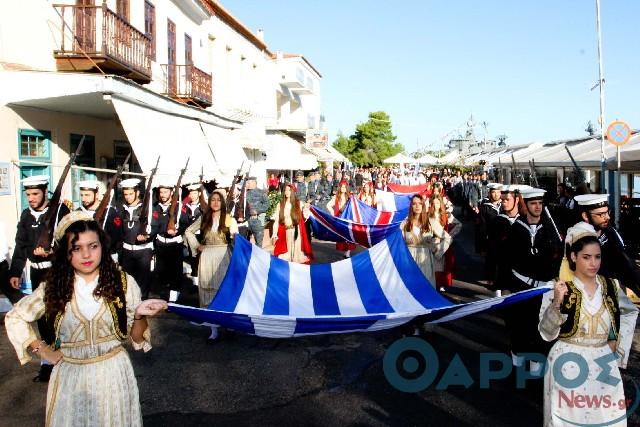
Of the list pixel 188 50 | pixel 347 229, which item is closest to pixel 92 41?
pixel 347 229

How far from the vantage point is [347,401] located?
15.9ft

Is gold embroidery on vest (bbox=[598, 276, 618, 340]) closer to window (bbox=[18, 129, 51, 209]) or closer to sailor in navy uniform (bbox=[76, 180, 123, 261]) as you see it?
sailor in navy uniform (bbox=[76, 180, 123, 261])

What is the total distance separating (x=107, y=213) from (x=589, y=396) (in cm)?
547

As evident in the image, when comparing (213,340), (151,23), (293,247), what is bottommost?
(213,340)

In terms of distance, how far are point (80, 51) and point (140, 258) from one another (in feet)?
17.2

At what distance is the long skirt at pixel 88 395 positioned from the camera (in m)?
2.85

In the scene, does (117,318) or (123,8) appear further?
Result: (123,8)

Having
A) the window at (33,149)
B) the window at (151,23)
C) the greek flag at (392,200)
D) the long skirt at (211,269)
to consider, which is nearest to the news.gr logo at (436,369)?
the long skirt at (211,269)

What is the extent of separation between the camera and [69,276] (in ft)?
9.59

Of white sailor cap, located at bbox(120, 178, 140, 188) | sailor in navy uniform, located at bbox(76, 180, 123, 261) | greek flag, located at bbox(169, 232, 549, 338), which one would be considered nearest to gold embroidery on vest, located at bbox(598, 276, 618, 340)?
greek flag, located at bbox(169, 232, 549, 338)

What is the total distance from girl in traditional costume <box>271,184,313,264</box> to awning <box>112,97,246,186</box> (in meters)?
1.83

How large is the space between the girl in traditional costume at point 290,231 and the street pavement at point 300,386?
333 centimetres

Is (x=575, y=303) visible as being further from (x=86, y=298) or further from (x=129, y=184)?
(x=129, y=184)

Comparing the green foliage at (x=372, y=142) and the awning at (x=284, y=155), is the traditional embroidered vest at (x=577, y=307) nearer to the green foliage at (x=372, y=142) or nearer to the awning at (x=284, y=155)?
the awning at (x=284, y=155)
